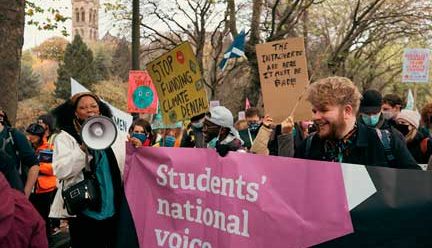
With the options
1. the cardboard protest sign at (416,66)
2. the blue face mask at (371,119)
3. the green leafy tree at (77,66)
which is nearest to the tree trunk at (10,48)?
the blue face mask at (371,119)

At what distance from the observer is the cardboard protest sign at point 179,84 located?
4602 millimetres

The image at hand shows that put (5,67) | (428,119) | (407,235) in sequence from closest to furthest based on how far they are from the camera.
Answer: (407,235)
(428,119)
(5,67)

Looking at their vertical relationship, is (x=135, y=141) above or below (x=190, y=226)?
above

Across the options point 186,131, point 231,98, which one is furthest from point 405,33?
point 186,131

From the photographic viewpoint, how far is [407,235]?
2838 mm

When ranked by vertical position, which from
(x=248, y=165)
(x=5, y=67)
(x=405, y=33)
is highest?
(x=405, y=33)

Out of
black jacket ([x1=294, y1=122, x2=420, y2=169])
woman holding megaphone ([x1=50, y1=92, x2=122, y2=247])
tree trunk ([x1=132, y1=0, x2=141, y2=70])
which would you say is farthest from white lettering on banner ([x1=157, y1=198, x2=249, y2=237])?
tree trunk ([x1=132, y1=0, x2=141, y2=70])

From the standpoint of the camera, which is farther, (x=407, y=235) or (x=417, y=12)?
(x=417, y=12)

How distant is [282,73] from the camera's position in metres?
4.93

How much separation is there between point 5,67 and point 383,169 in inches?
224

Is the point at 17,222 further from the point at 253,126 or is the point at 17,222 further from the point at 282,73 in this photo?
the point at 253,126

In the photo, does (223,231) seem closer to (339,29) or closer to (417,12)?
(417,12)

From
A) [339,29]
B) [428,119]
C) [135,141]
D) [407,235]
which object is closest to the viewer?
[407,235]

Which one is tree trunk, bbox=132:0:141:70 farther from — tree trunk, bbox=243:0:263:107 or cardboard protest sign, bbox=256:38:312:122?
cardboard protest sign, bbox=256:38:312:122
